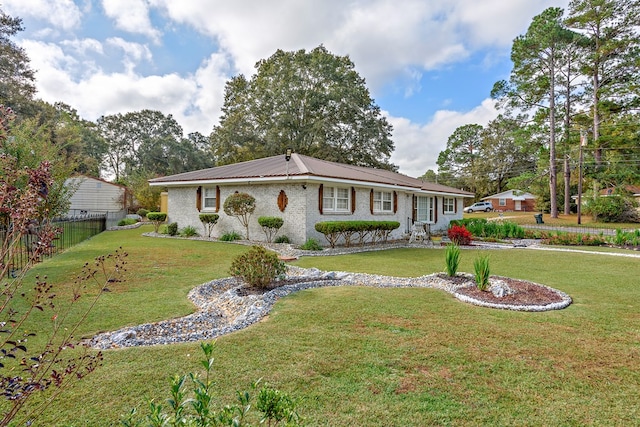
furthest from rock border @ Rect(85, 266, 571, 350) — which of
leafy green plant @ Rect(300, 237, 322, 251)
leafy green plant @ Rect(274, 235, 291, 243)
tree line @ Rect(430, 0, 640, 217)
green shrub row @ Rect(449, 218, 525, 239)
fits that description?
tree line @ Rect(430, 0, 640, 217)

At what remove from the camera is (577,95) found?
108 ft

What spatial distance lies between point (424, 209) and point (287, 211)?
10716mm

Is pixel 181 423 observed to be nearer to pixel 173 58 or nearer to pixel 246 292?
pixel 246 292

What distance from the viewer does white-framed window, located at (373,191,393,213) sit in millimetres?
16875

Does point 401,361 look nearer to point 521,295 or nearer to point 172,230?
point 521,295

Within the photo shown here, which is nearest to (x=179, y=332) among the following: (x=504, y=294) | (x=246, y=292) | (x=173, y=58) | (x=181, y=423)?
(x=246, y=292)

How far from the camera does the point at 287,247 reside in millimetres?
13117

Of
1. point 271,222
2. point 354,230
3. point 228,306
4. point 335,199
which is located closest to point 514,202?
point 335,199

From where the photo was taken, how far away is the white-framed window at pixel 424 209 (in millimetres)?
21156

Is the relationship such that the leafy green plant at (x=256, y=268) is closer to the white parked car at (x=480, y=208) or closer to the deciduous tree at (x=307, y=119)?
the deciduous tree at (x=307, y=119)

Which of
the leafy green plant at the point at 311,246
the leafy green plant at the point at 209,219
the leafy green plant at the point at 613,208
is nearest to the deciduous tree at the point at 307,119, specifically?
the leafy green plant at the point at 209,219

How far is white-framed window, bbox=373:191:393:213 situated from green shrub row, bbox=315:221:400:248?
4.90 feet

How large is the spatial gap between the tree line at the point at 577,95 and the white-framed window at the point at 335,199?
76.4 feet

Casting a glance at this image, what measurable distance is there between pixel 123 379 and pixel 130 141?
58.5 meters
